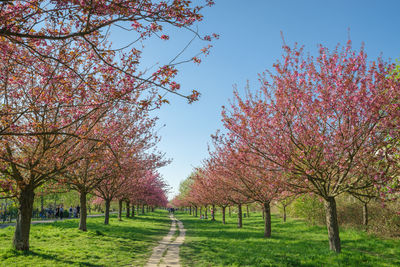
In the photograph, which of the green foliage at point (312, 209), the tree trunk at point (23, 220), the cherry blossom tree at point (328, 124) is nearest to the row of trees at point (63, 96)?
the tree trunk at point (23, 220)

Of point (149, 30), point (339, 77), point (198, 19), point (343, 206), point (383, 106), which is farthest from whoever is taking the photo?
point (343, 206)

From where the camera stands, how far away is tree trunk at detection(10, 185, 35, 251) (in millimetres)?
10492

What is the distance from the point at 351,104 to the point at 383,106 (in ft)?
3.14

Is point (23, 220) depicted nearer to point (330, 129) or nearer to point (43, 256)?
point (43, 256)

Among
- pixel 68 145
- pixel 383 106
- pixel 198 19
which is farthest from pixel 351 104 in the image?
pixel 68 145

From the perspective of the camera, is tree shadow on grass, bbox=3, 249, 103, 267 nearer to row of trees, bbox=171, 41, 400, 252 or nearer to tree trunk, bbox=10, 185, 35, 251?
tree trunk, bbox=10, 185, 35, 251

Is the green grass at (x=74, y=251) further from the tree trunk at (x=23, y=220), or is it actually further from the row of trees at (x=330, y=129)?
the row of trees at (x=330, y=129)

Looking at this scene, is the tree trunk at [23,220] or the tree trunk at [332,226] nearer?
the tree trunk at [332,226]

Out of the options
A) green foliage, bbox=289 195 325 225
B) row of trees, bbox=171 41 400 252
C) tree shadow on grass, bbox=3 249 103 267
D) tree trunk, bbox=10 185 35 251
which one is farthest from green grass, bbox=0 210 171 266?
green foliage, bbox=289 195 325 225

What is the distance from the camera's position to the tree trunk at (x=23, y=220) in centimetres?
1049

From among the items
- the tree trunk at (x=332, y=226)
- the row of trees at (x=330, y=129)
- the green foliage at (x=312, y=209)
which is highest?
the row of trees at (x=330, y=129)

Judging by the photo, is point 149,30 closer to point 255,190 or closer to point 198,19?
point 198,19

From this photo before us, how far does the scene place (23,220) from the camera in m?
10.7

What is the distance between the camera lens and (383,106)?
838cm
